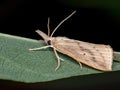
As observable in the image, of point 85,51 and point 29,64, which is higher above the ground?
point 85,51

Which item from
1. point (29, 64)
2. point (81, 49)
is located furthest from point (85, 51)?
point (29, 64)

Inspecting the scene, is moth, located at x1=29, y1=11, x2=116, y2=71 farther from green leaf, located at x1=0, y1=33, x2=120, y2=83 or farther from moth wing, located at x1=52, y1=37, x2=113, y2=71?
green leaf, located at x1=0, y1=33, x2=120, y2=83

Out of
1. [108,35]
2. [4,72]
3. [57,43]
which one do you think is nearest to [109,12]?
[108,35]

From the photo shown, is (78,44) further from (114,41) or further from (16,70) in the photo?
(16,70)

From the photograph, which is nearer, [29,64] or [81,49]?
[29,64]

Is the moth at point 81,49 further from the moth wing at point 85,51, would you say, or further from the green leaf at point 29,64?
the green leaf at point 29,64

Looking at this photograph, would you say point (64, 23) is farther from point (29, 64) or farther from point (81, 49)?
point (29, 64)

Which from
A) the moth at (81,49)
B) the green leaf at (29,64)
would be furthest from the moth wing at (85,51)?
the green leaf at (29,64)

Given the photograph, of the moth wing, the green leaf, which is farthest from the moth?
the green leaf
